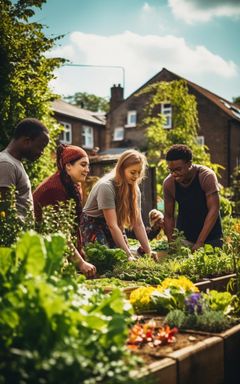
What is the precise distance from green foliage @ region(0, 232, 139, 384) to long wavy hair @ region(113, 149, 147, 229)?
9.65 feet

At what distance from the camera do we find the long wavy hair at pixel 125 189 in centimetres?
507

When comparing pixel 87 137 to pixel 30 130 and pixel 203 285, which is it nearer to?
Answer: pixel 30 130

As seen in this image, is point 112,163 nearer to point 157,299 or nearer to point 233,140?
point 157,299

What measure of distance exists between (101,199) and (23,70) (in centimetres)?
421

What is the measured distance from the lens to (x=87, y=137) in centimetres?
3591

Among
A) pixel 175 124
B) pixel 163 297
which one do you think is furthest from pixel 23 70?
pixel 175 124

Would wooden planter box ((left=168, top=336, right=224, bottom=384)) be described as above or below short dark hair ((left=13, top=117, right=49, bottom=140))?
below

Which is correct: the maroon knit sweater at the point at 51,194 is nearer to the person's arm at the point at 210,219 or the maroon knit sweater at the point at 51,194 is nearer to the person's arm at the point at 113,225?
the person's arm at the point at 113,225

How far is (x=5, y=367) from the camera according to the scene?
172 centimetres

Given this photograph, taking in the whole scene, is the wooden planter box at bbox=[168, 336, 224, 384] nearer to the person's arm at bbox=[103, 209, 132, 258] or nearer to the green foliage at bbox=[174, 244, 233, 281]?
the green foliage at bbox=[174, 244, 233, 281]

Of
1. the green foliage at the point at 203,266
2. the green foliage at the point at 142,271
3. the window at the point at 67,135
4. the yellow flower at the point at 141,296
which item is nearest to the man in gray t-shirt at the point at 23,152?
the green foliage at the point at 142,271

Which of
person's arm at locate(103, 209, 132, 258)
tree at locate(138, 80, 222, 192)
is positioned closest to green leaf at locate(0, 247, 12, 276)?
person's arm at locate(103, 209, 132, 258)

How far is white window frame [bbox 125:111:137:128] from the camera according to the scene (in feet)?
116

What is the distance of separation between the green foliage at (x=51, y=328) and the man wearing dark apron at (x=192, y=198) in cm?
323
